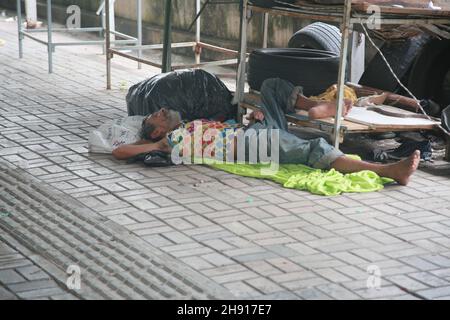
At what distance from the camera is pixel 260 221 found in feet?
17.0

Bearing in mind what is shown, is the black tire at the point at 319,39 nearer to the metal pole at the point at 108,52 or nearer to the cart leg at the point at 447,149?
the cart leg at the point at 447,149

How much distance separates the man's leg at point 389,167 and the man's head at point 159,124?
1281mm

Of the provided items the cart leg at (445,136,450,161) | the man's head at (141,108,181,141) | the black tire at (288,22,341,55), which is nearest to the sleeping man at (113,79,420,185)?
the man's head at (141,108,181,141)

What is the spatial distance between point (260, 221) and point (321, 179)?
0.84 metres

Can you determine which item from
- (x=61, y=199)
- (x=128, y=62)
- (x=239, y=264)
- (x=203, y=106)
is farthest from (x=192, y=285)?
(x=128, y=62)

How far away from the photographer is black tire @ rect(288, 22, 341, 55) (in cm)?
791

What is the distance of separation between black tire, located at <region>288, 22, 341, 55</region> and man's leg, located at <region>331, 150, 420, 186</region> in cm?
202

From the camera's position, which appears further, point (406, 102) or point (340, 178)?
point (406, 102)

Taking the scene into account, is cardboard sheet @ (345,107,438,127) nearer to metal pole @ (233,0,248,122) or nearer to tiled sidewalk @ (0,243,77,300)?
metal pole @ (233,0,248,122)

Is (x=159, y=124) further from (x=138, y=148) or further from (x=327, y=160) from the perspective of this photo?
(x=327, y=160)

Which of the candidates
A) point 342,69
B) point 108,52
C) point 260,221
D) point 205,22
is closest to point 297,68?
point 342,69

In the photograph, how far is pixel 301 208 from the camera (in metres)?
5.44
